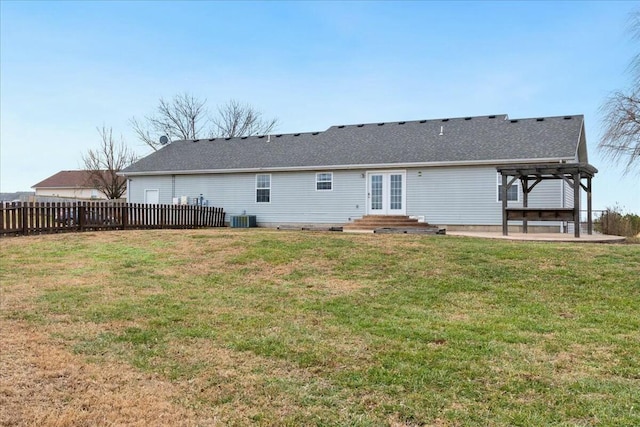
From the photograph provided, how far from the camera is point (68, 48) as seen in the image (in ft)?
53.9

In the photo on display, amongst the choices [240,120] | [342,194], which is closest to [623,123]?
[342,194]

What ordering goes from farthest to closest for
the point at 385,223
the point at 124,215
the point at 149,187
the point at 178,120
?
the point at 178,120 → the point at 149,187 → the point at 385,223 → the point at 124,215

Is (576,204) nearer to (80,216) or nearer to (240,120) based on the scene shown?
(80,216)

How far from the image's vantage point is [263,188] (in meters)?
20.9

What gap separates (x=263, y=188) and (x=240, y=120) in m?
24.7

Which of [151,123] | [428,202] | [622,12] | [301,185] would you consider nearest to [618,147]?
[622,12]

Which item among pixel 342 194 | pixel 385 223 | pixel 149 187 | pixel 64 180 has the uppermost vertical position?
pixel 64 180

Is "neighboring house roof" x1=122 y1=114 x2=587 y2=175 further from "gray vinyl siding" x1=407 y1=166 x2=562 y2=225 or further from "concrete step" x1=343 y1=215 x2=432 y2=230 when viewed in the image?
"concrete step" x1=343 y1=215 x2=432 y2=230

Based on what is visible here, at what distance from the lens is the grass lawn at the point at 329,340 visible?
10.3 ft

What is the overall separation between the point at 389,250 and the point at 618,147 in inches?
511

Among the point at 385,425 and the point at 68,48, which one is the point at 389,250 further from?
the point at 68,48

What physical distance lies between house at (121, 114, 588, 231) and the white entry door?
0.13 feet

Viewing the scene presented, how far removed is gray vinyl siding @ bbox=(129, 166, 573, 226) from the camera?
17031 millimetres

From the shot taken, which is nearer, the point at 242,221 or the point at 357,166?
the point at 357,166
